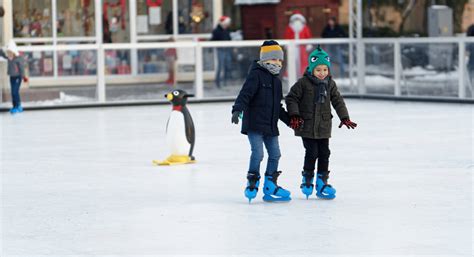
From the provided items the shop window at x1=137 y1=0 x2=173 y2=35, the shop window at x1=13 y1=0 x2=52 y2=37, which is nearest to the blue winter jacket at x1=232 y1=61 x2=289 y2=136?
the shop window at x1=13 y1=0 x2=52 y2=37

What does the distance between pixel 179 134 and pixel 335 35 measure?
12817 mm

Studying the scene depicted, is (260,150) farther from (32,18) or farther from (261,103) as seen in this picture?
(32,18)

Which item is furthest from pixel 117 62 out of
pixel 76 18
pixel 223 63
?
pixel 76 18

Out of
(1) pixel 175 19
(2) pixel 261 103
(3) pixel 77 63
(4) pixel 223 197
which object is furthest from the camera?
(1) pixel 175 19

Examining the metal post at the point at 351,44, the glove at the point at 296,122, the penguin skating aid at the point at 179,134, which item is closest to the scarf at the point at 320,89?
the glove at the point at 296,122

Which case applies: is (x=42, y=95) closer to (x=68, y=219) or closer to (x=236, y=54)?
(x=236, y=54)

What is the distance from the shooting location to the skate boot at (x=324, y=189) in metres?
10.1

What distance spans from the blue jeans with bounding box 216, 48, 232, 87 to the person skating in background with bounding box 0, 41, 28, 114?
13.0 ft

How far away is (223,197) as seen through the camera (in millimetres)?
10422

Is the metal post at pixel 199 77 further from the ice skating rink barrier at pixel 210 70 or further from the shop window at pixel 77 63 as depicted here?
the shop window at pixel 77 63

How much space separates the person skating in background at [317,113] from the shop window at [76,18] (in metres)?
18.5

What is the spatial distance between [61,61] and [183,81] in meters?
2.40

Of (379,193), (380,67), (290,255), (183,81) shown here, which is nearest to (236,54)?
(183,81)

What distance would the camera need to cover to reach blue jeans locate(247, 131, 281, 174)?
10016mm
